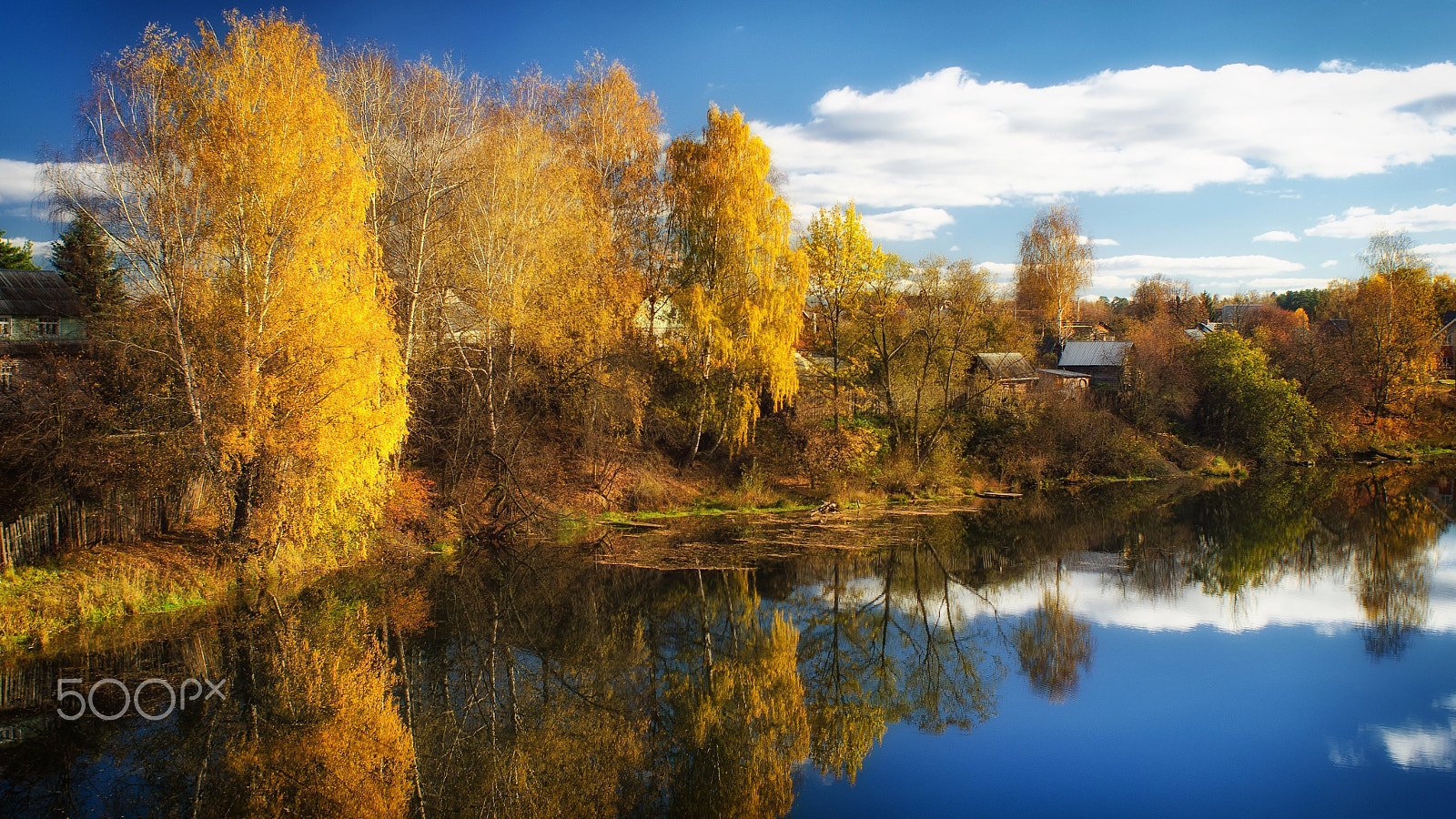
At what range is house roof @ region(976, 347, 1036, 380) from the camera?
120ft

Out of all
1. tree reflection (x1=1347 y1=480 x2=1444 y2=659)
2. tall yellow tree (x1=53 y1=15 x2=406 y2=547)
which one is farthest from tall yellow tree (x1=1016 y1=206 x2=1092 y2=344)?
tall yellow tree (x1=53 y1=15 x2=406 y2=547)

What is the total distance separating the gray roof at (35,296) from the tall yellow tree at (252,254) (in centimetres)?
2217

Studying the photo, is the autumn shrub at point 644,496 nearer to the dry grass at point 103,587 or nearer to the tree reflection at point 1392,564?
the dry grass at point 103,587

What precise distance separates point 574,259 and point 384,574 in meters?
11.2

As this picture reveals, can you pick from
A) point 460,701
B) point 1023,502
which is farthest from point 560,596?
point 1023,502

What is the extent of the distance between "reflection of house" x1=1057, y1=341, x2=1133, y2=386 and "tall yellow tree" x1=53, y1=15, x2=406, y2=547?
1524 inches

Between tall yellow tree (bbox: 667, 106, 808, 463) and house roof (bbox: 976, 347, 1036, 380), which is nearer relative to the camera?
tall yellow tree (bbox: 667, 106, 808, 463)

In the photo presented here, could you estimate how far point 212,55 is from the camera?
1471cm

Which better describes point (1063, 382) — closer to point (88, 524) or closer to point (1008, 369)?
point (1008, 369)

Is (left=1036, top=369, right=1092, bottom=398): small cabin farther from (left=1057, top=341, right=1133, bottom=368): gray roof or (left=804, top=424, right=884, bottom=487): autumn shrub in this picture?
(left=804, top=424, right=884, bottom=487): autumn shrub

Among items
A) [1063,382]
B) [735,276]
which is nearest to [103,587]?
[735,276]

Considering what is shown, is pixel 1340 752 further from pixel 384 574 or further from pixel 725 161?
pixel 725 161

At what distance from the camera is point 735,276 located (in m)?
26.0

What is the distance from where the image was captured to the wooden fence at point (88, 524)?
13164mm
